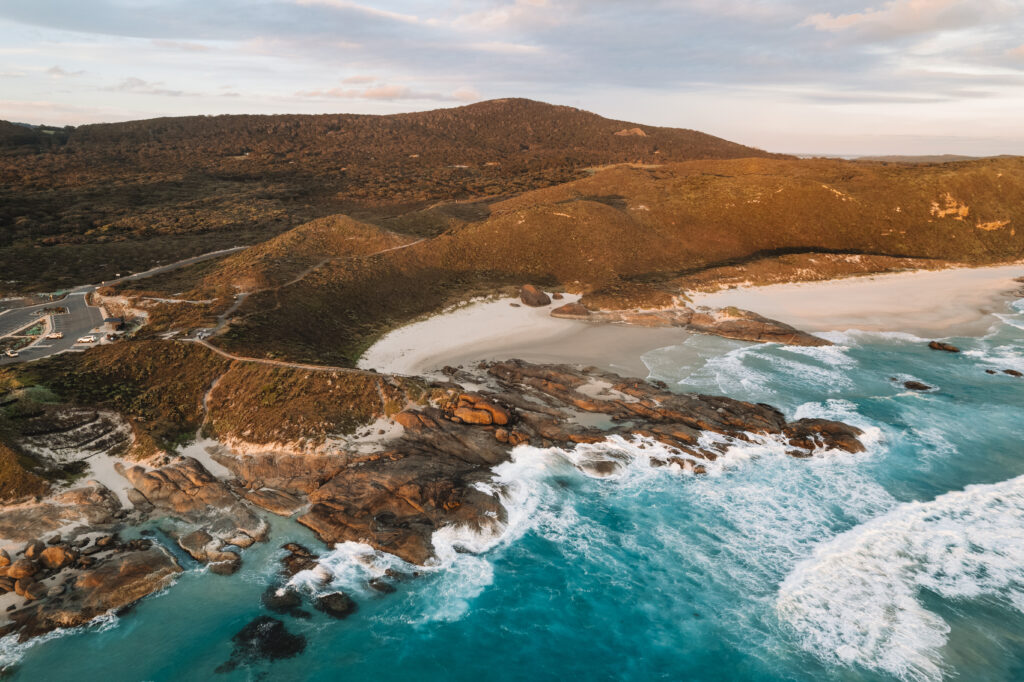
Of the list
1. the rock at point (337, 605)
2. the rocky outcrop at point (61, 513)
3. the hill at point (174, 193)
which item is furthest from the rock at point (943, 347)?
the rocky outcrop at point (61, 513)

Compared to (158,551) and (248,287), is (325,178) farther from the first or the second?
(158,551)

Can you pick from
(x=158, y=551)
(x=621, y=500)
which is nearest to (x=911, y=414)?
(x=621, y=500)

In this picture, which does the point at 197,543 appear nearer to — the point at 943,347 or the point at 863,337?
the point at 863,337

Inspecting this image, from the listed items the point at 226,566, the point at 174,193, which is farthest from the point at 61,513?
the point at 174,193

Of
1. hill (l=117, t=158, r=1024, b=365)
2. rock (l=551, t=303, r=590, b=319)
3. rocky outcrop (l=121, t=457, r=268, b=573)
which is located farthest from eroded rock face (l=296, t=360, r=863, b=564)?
rock (l=551, t=303, r=590, b=319)

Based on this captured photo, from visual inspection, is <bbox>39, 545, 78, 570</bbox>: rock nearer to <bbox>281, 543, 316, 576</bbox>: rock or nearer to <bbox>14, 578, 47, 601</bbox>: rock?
<bbox>14, 578, 47, 601</bbox>: rock

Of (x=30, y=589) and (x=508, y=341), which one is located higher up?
(x=508, y=341)
